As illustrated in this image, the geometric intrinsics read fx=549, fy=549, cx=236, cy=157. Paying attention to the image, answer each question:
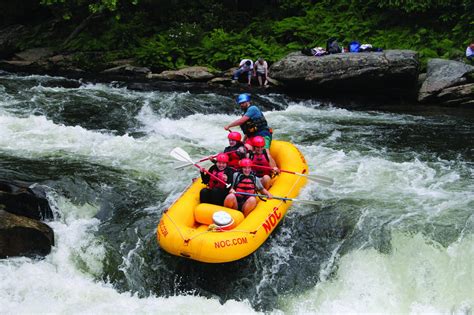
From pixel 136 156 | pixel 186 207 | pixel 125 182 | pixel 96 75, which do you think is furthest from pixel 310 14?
pixel 186 207

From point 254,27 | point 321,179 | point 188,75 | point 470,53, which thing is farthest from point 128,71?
point 321,179

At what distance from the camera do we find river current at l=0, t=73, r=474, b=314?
5.66m

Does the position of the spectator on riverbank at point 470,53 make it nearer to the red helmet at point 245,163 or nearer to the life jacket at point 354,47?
the life jacket at point 354,47

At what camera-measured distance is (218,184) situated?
650cm

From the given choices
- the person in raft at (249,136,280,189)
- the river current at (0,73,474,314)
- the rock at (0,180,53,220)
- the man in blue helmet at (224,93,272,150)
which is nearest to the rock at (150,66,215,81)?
the river current at (0,73,474,314)

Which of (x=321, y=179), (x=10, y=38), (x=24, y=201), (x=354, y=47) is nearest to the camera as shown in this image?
(x=24, y=201)

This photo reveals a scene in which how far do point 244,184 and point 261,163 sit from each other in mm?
749

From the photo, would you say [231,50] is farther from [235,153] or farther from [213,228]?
[213,228]

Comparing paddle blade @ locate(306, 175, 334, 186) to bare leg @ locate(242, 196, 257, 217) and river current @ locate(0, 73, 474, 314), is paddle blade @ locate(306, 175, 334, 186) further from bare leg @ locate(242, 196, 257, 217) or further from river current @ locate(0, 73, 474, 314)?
bare leg @ locate(242, 196, 257, 217)

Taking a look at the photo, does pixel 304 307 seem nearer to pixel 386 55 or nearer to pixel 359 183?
pixel 359 183

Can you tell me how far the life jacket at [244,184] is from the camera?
6.41 m

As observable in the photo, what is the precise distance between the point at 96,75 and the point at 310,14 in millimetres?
6429

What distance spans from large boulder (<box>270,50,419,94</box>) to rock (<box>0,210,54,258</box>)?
821cm

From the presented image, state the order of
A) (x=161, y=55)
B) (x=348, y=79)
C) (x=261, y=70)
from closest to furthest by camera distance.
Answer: (x=348, y=79) → (x=261, y=70) → (x=161, y=55)
